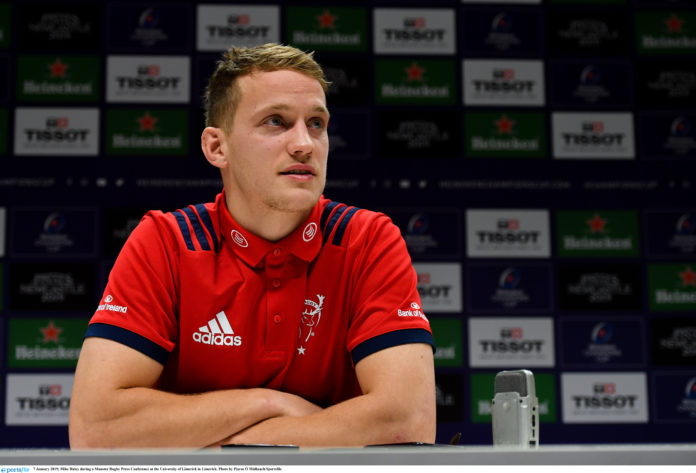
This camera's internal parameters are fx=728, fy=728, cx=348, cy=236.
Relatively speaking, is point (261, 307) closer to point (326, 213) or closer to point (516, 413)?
point (326, 213)

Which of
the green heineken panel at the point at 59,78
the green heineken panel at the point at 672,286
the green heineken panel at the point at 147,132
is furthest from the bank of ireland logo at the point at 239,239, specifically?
the green heineken panel at the point at 672,286

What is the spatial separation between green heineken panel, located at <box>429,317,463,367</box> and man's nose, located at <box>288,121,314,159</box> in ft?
7.63

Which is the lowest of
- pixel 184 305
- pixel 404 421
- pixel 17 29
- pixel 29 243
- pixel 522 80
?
pixel 404 421

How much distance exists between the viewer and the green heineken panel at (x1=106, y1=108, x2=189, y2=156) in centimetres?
376

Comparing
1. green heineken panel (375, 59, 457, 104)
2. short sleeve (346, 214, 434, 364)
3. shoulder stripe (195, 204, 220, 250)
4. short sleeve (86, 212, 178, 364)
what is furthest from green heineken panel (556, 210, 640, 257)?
short sleeve (86, 212, 178, 364)

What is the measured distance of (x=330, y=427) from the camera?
1289 millimetres

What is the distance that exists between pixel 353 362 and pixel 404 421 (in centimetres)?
19

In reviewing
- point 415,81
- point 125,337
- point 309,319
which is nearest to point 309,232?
point 309,319

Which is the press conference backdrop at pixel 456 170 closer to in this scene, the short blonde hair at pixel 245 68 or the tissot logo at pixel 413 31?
the tissot logo at pixel 413 31

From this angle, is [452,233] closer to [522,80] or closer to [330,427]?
[522,80]

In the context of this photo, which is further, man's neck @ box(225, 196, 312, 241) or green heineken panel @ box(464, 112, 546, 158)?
green heineken panel @ box(464, 112, 546, 158)

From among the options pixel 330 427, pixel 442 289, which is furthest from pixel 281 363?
pixel 442 289

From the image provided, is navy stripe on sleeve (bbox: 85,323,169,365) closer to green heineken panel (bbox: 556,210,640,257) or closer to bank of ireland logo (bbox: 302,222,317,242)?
bank of ireland logo (bbox: 302,222,317,242)

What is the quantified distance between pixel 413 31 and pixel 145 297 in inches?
113
